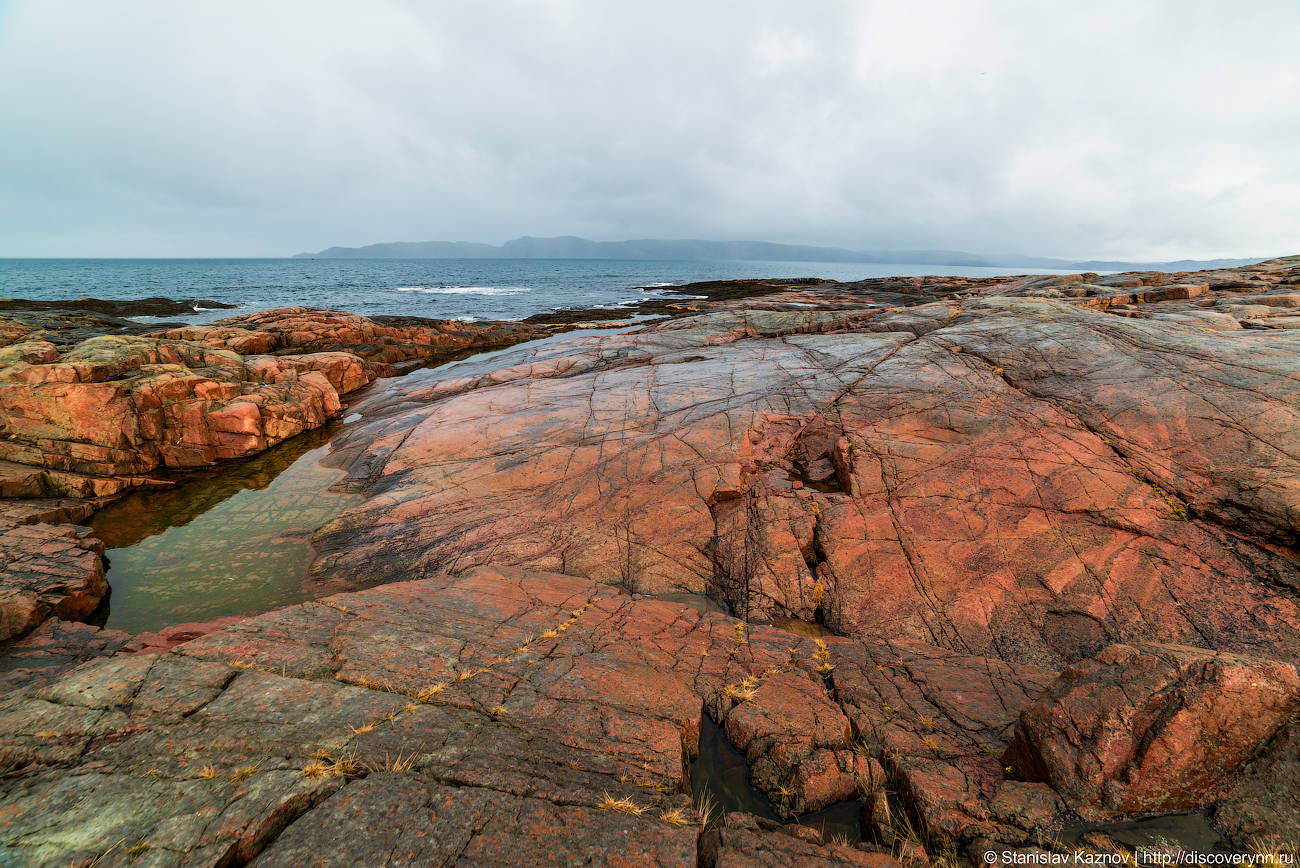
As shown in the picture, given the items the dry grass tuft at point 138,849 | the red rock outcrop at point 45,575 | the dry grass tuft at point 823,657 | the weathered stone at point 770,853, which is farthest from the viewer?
the red rock outcrop at point 45,575

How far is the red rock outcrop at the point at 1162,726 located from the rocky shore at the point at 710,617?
37 mm

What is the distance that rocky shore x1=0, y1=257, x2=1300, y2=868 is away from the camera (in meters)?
5.23

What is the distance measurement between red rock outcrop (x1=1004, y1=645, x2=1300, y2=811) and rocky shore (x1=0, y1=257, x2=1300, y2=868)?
4 cm

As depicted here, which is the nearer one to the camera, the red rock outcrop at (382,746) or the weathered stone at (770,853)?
the red rock outcrop at (382,746)

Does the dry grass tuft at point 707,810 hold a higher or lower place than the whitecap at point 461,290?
lower

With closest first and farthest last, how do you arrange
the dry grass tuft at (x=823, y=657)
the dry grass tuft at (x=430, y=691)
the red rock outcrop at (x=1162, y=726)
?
the red rock outcrop at (x=1162, y=726)
the dry grass tuft at (x=430, y=691)
the dry grass tuft at (x=823, y=657)

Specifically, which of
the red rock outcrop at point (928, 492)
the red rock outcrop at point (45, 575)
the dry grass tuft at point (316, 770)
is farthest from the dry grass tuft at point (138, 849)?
the red rock outcrop at point (45, 575)

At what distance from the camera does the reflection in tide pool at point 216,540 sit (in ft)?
36.7

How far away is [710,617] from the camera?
10.3m

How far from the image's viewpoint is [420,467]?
16156 millimetres

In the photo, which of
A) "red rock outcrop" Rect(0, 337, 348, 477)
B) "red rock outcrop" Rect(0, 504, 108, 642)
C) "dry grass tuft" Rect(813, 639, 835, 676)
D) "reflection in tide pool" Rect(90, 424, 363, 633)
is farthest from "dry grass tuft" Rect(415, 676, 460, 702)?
"red rock outcrop" Rect(0, 337, 348, 477)

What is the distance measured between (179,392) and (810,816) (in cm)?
2567

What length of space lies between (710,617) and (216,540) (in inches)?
571

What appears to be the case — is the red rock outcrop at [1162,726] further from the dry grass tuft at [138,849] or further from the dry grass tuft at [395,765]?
the dry grass tuft at [138,849]
